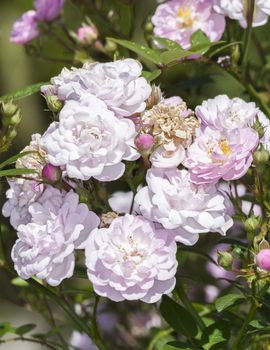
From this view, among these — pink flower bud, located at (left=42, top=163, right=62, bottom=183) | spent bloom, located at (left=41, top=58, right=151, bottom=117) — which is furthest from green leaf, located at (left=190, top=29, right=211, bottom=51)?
pink flower bud, located at (left=42, top=163, right=62, bottom=183)

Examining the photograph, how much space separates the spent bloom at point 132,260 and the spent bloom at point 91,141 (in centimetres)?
6

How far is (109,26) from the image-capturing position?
1.65 m

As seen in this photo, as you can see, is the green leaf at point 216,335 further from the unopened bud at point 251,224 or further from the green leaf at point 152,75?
the green leaf at point 152,75

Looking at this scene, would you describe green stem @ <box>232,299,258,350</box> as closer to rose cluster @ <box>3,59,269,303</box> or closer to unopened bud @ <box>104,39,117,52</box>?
rose cluster @ <box>3,59,269,303</box>

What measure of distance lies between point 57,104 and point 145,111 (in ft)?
0.36

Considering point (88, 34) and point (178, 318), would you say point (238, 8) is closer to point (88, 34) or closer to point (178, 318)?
point (88, 34)

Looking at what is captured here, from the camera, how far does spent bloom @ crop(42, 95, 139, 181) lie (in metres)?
1.02

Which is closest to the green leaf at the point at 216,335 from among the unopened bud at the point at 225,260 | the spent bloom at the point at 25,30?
the unopened bud at the point at 225,260

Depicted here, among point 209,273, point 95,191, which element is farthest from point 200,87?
point 95,191

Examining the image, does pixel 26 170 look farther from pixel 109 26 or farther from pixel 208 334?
pixel 109 26

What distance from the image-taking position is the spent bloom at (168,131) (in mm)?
1038

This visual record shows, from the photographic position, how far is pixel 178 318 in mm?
1234

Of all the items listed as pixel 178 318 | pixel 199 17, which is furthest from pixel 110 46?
pixel 178 318

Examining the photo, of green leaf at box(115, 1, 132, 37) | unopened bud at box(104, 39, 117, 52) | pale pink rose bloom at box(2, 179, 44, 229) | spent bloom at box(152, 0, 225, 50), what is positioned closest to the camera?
pale pink rose bloom at box(2, 179, 44, 229)
